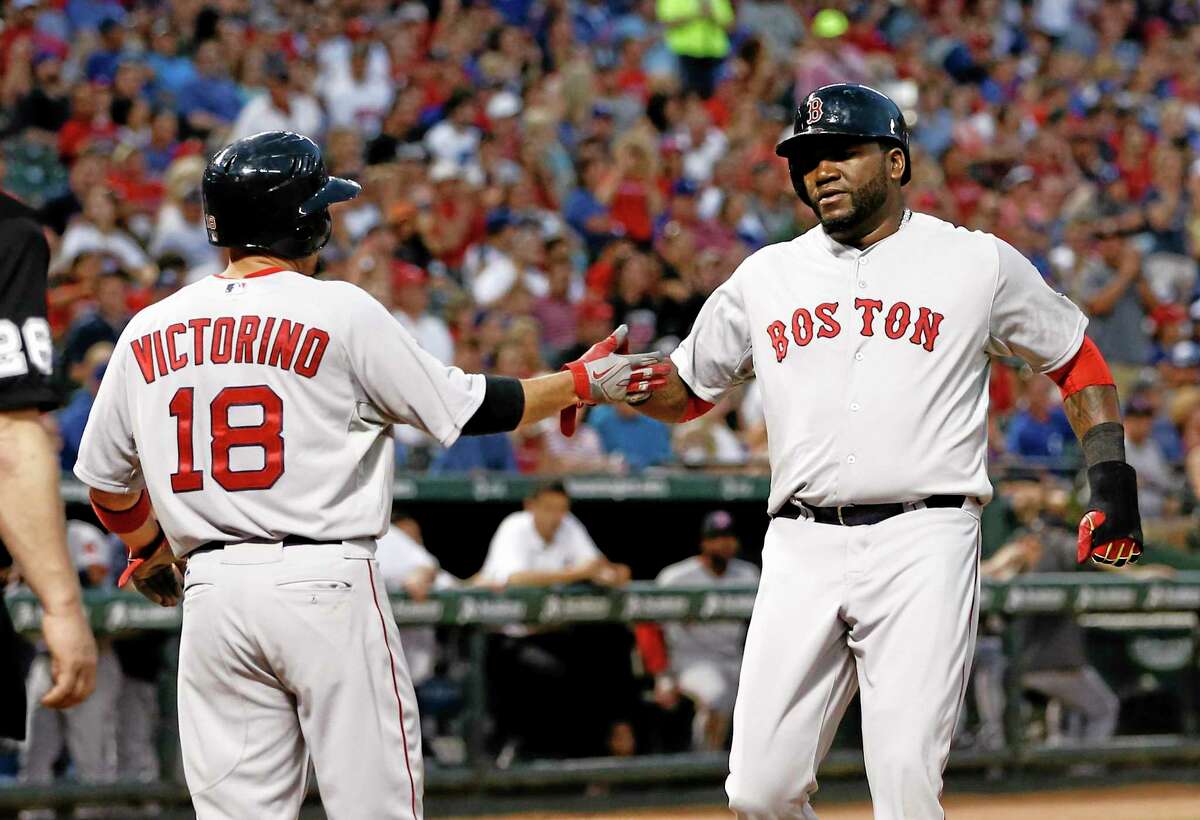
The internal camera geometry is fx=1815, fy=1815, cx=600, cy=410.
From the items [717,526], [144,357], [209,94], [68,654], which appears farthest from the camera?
[209,94]

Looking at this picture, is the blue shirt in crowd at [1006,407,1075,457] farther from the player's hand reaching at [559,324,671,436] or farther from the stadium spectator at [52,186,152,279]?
the player's hand reaching at [559,324,671,436]

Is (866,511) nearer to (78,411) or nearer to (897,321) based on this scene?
(897,321)

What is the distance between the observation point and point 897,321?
4.38 meters

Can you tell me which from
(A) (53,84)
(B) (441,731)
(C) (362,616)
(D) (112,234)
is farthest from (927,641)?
(A) (53,84)

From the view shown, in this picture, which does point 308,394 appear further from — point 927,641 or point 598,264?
point 598,264

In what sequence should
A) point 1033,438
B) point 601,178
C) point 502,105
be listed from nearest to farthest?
1. point 1033,438
2. point 601,178
3. point 502,105

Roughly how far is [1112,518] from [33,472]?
2557 mm

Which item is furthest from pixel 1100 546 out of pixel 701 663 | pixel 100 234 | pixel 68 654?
pixel 100 234

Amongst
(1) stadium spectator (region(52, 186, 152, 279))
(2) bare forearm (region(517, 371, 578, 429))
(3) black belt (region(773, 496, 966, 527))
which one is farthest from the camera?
(1) stadium spectator (region(52, 186, 152, 279))

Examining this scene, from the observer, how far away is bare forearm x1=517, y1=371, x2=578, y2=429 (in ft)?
13.4

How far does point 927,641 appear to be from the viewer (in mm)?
4191

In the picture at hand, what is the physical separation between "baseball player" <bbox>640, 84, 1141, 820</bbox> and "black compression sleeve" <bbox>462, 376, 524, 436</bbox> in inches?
29.7

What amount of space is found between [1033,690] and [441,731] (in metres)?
3.11

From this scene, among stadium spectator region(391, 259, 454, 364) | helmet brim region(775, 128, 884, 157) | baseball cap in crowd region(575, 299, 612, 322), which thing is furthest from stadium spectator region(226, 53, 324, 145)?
helmet brim region(775, 128, 884, 157)
